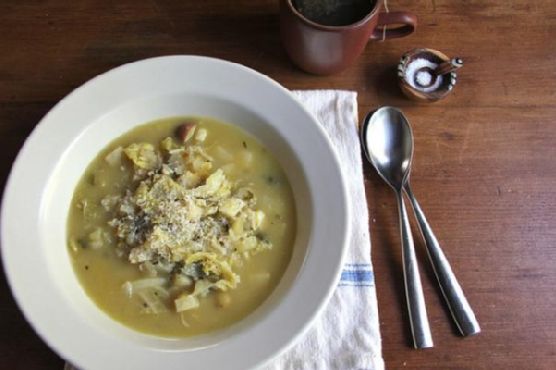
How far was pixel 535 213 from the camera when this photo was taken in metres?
1.77

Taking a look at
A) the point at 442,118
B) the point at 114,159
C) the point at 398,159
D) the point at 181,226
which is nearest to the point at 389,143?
the point at 398,159

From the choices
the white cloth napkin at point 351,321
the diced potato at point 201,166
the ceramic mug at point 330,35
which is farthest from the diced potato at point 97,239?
the ceramic mug at point 330,35

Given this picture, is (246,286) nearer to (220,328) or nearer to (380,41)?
(220,328)

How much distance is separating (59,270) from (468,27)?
5.15 ft

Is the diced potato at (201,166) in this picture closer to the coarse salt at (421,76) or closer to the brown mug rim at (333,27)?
the brown mug rim at (333,27)

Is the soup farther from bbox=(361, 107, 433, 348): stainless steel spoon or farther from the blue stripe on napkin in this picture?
bbox=(361, 107, 433, 348): stainless steel spoon

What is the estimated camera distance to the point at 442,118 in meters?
1.89

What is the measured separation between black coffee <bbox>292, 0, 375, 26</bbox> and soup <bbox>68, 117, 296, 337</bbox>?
415 millimetres

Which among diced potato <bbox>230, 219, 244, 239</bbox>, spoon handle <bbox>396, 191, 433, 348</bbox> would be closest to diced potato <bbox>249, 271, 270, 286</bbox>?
diced potato <bbox>230, 219, 244, 239</bbox>

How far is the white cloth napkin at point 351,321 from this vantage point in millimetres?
1496

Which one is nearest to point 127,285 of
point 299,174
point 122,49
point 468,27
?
point 299,174

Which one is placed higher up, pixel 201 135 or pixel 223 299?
pixel 201 135

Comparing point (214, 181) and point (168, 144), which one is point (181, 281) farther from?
point (168, 144)

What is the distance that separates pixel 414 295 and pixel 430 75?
757mm
